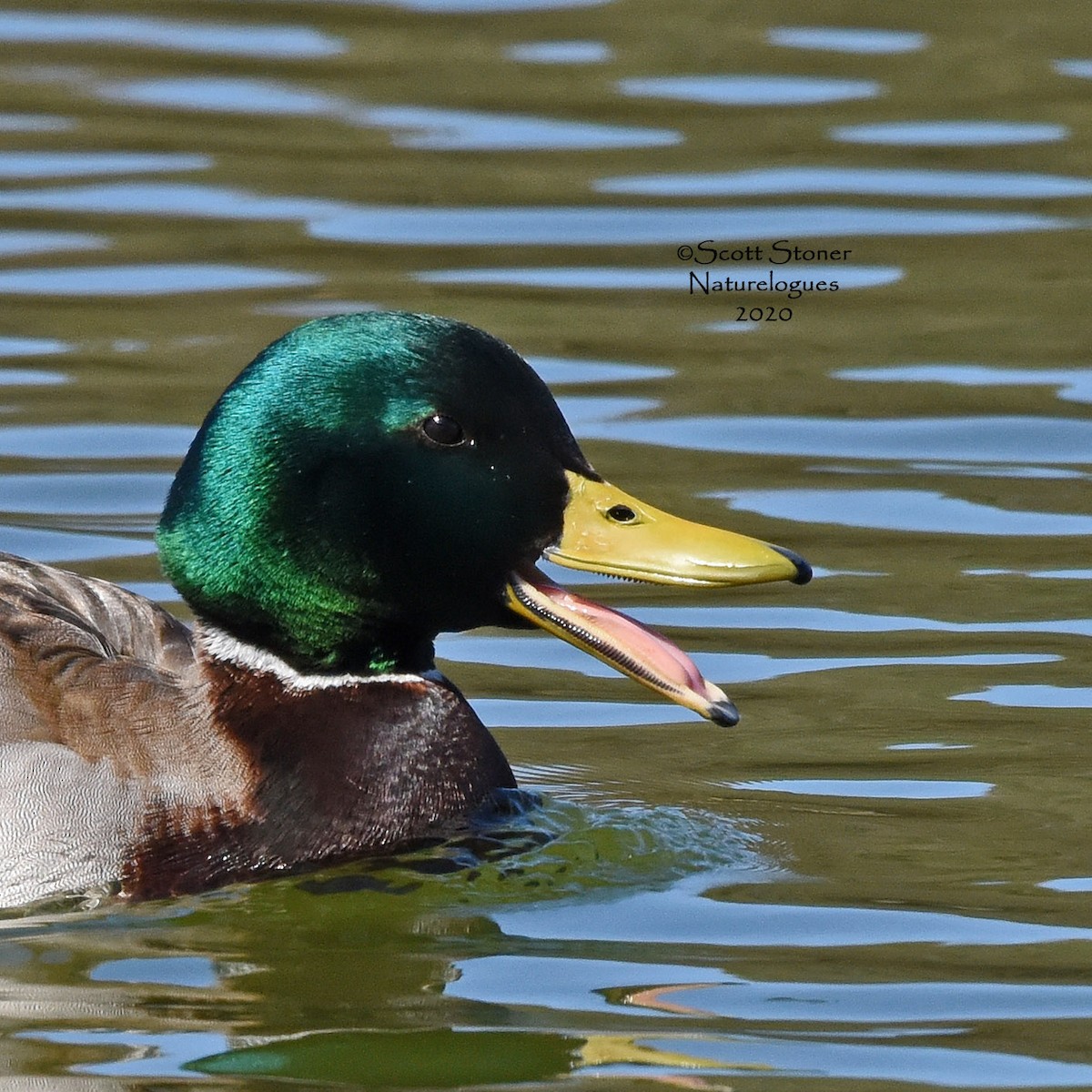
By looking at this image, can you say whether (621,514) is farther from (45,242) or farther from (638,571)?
(45,242)

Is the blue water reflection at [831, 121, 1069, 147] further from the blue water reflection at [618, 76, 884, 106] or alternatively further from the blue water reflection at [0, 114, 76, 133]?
the blue water reflection at [0, 114, 76, 133]

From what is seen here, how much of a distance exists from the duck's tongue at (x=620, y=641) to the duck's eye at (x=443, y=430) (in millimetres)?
362

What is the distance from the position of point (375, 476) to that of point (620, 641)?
696 millimetres

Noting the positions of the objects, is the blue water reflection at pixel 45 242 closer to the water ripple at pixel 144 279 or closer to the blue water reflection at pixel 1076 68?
the water ripple at pixel 144 279

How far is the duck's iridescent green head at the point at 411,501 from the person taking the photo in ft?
21.6

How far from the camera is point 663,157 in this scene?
531 inches

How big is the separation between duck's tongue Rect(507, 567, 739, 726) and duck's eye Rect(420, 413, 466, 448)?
1.19 feet

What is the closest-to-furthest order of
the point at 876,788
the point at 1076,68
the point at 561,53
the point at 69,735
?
the point at 69,735 → the point at 876,788 → the point at 1076,68 → the point at 561,53

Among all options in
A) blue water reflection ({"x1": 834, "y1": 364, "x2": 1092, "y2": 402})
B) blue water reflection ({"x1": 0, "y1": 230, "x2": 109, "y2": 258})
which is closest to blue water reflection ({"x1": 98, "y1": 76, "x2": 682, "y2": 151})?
blue water reflection ({"x1": 0, "y1": 230, "x2": 109, "y2": 258})

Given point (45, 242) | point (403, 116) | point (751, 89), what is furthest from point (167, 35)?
point (751, 89)

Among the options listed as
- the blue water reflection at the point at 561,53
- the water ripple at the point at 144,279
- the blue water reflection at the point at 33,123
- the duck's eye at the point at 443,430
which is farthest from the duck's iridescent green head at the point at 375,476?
the blue water reflection at the point at 561,53

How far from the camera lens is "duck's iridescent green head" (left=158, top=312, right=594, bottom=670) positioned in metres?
6.60

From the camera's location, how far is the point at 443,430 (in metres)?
6.62

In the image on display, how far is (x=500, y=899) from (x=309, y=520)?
3.30 feet
